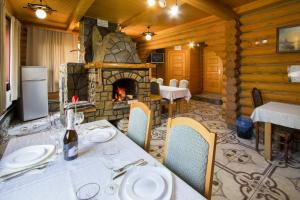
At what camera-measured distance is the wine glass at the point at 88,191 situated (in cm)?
75

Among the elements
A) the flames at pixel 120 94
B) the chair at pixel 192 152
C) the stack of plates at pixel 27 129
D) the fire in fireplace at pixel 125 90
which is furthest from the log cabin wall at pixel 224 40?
the stack of plates at pixel 27 129

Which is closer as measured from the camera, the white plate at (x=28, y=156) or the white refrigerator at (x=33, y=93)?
the white plate at (x=28, y=156)

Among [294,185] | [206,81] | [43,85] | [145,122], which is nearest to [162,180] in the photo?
[145,122]

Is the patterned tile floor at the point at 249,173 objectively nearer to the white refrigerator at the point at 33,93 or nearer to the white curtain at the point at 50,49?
the white refrigerator at the point at 33,93

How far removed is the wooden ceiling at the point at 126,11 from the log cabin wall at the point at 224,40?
245mm

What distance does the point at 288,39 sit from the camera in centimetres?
284

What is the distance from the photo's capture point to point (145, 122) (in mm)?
1474

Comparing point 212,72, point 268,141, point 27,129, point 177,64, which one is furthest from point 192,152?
point 212,72

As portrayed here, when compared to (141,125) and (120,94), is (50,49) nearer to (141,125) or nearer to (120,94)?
(120,94)

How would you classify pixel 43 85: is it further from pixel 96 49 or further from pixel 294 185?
pixel 294 185

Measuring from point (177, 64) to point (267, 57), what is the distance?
4926mm

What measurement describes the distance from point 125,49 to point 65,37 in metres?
2.61

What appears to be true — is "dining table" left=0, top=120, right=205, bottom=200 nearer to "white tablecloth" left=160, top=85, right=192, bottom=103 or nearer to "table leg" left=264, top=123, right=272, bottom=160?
"table leg" left=264, top=123, right=272, bottom=160

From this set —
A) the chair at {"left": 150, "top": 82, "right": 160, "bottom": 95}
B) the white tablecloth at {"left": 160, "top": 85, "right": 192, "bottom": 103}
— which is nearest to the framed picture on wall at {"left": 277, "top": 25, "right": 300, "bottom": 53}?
the white tablecloth at {"left": 160, "top": 85, "right": 192, "bottom": 103}
